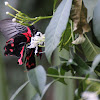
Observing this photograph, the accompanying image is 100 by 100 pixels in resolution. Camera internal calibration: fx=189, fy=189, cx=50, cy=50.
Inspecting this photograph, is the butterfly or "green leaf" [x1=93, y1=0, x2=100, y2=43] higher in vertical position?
"green leaf" [x1=93, y1=0, x2=100, y2=43]

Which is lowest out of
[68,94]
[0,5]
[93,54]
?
[68,94]

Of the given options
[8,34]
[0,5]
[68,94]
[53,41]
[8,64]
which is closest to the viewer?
[53,41]

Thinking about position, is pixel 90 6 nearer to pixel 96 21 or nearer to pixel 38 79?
pixel 96 21

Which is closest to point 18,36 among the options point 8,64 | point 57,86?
point 57,86

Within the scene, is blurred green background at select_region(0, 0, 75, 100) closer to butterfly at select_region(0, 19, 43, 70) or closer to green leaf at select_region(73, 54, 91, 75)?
butterfly at select_region(0, 19, 43, 70)

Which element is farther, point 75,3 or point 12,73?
point 12,73

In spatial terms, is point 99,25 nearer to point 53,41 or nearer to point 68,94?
point 53,41

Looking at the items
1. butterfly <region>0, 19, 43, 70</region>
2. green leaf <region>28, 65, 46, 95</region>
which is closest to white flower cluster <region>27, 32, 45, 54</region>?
butterfly <region>0, 19, 43, 70</region>
